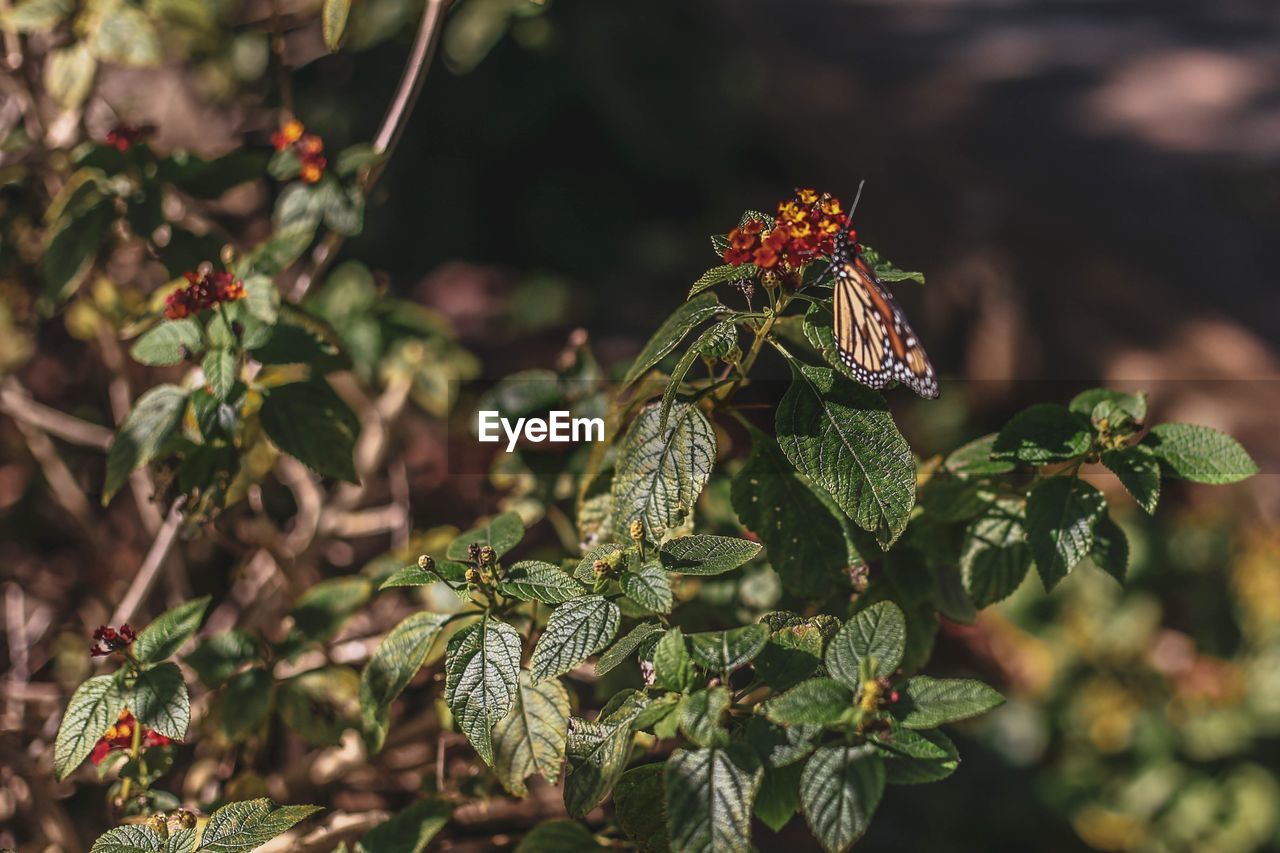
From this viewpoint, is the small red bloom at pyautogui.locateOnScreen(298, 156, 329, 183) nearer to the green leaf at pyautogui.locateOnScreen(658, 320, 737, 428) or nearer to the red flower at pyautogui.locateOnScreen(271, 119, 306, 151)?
the red flower at pyautogui.locateOnScreen(271, 119, 306, 151)

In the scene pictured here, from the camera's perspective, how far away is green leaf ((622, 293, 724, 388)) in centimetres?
84

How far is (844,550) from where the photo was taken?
3.16 ft

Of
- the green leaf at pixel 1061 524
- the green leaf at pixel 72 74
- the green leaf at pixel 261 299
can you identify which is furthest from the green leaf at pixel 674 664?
the green leaf at pixel 72 74

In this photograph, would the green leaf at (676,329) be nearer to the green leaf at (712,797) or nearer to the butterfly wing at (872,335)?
the butterfly wing at (872,335)

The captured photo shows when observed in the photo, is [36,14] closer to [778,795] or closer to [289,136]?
[289,136]

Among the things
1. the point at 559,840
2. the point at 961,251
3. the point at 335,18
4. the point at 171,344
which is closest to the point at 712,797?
the point at 559,840

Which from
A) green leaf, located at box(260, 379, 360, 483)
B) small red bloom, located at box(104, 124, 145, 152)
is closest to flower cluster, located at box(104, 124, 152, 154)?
small red bloom, located at box(104, 124, 145, 152)

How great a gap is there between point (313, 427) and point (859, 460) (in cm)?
56

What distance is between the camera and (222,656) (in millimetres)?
1051

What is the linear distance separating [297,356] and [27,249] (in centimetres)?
81

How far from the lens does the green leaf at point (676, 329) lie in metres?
0.84

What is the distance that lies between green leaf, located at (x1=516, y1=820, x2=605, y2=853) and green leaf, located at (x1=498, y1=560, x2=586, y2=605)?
0.23 metres

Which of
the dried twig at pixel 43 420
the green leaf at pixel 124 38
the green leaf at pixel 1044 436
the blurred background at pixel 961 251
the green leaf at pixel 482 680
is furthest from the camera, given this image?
the blurred background at pixel 961 251

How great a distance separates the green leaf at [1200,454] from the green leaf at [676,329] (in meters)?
0.44
